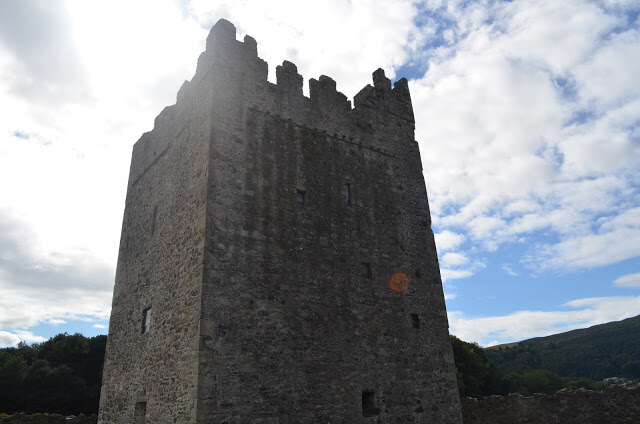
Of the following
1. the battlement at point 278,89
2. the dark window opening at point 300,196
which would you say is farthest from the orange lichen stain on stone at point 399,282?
the battlement at point 278,89

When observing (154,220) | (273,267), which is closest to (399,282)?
(273,267)

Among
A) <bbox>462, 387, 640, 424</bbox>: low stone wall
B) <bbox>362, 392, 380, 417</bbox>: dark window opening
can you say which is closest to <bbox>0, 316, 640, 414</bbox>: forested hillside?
<bbox>462, 387, 640, 424</bbox>: low stone wall

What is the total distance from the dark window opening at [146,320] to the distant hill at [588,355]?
7327 centimetres

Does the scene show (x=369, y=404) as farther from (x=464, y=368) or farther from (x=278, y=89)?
(x=464, y=368)

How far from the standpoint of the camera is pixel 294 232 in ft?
35.1

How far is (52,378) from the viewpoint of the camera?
29281 mm

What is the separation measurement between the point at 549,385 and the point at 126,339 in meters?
52.6

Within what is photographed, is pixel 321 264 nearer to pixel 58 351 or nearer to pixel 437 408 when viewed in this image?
pixel 437 408

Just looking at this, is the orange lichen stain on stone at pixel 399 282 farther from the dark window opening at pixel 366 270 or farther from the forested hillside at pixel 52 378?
the forested hillside at pixel 52 378

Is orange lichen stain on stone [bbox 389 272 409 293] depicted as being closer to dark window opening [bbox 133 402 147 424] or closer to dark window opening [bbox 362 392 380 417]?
dark window opening [bbox 362 392 380 417]

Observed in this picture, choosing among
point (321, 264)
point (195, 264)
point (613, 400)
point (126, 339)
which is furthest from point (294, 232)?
point (613, 400)

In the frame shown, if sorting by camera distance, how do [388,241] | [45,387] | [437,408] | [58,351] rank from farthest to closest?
[58,351]
[45,387]
[388,241]
[437,408]

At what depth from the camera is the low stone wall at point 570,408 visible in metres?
12.8

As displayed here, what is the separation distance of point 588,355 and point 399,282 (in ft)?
276
